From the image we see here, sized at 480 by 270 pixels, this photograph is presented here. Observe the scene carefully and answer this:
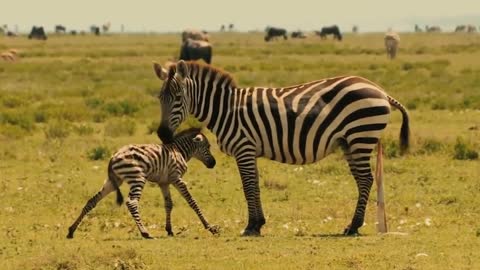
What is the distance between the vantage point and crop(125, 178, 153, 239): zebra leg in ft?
36.9

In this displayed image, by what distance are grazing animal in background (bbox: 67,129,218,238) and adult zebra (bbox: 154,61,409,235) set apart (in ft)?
0.98

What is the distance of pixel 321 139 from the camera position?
11688mm

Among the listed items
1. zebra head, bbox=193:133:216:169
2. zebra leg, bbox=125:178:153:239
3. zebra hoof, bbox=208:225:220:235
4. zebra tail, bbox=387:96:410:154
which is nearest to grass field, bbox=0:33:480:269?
zebra hoof, bbox=208:225:220:235

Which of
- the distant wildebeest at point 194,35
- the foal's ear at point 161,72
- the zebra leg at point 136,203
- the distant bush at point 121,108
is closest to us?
the zebra leg at point 136,203

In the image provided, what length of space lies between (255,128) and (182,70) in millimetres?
1153

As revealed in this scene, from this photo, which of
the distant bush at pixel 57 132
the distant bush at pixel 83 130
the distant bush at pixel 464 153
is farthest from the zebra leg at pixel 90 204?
the distant bush at pixel 83 130

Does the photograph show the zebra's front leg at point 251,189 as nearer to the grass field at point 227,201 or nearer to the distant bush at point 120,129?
the grass field at point 227,201

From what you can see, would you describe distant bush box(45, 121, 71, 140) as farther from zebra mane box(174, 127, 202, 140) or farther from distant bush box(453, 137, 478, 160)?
zebra mane box(174, 127, 202, 140)

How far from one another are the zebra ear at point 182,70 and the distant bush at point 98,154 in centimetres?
669

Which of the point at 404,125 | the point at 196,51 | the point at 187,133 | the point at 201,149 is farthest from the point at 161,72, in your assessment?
the point at 196,51

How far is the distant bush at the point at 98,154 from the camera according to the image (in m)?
18.2

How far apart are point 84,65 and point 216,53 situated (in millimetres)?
14723

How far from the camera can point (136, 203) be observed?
11312mm

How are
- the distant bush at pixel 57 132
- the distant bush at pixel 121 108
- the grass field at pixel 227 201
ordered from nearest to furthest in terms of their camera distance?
1. the grass field at pixel 227 201
2. the distant bush at pixel 57 132
3. the distant bush at pixel 121 108
